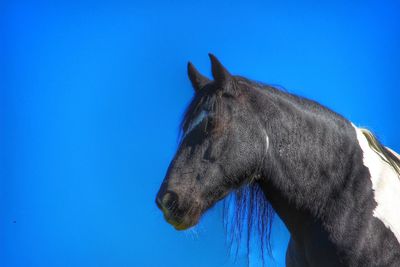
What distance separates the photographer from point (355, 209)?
1.46 m

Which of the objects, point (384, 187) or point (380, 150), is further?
point (380, 150)

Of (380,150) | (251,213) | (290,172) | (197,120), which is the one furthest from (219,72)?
(380,150)

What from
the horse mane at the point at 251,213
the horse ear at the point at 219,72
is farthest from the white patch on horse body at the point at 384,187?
the horse ear at the point at 219,72

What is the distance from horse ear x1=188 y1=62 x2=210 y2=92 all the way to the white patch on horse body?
632 millimetres

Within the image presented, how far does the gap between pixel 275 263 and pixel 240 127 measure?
52.4 inches

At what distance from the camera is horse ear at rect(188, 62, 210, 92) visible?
1593 millimetres

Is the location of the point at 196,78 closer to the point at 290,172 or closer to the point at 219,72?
the point at 219,72

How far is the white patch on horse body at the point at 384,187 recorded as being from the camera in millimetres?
1467

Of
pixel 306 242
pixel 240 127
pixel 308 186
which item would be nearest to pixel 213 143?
pixel 240 127

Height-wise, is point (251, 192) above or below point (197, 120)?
below

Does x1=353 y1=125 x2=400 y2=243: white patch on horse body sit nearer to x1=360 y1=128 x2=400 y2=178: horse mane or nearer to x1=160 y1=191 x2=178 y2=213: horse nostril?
x1=360 y1=128 x2=400 y2=178: horse mane

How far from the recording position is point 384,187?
1512 mm

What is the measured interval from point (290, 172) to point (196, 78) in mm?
511

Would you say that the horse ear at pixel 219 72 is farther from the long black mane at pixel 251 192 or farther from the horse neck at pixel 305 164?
the horse neck at pixel 305 164
